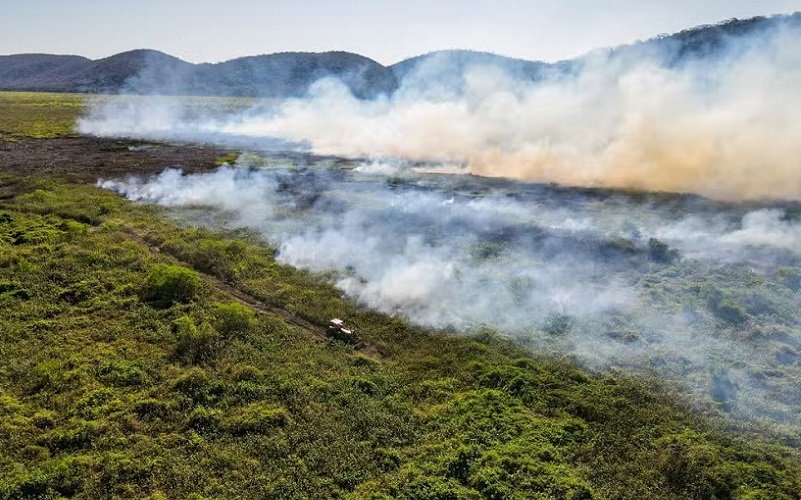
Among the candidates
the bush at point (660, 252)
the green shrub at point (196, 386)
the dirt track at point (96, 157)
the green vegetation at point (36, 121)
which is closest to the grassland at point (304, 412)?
the green shrub at point (196, 386)

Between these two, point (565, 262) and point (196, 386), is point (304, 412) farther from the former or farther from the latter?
point (565, 262)

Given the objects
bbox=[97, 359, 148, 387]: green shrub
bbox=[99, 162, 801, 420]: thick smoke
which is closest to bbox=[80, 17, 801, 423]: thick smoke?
bbox=[99, 162, 801, 420]: thick smoke

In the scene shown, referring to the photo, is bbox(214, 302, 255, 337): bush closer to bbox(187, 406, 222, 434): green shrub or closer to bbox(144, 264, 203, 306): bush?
bbox(144, 264, 203, 306): bush

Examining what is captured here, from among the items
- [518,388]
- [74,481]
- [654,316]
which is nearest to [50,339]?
[74,481]

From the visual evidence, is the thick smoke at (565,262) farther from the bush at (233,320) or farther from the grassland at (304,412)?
the bush at (233,320)

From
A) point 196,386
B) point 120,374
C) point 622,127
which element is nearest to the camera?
point 196,386

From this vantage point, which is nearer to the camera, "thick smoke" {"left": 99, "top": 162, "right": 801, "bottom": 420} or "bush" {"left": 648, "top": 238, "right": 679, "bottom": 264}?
"thick smoke" {"left": 99, "top": 162, "right": 801, "bottom": 420}

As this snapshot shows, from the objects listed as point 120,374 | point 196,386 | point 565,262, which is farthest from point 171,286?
point 565,262
